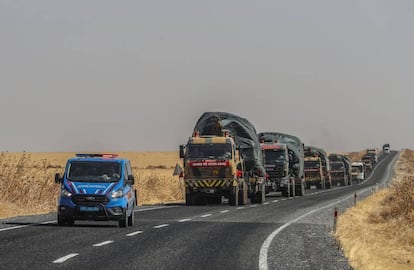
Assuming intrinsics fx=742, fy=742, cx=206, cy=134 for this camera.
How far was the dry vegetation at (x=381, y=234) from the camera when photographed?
13.3 meters

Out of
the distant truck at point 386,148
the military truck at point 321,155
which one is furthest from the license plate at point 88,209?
the distant truck at point 386,148

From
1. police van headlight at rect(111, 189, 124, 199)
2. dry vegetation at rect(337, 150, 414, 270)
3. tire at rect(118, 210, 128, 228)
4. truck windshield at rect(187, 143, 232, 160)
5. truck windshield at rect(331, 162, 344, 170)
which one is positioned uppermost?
truck windshield at rect(187, 143, 232, 160)

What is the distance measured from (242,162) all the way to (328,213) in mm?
6310

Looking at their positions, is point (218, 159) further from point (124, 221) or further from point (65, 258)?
point (65, 258)

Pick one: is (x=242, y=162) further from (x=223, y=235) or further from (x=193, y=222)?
(x=223, y=235)

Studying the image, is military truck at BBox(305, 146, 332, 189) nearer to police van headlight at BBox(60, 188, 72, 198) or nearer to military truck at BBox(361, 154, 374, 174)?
police van headlight at BBox(60, 188, 72, 198)

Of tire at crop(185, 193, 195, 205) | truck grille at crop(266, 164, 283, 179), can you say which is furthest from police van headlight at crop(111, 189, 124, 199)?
truck grille at crop(266, 164, 283, 179)

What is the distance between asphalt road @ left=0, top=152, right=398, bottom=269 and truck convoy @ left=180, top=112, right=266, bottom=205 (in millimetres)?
8264

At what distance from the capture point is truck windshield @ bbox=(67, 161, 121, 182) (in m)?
18.8

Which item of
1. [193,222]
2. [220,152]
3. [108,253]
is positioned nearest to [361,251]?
[108,253]

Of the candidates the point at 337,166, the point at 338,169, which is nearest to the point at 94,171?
the point at 337,166

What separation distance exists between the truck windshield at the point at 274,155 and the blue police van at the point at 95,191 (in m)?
23.2

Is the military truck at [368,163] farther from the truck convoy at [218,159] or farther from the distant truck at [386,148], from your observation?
the truck convoy at [218,159]

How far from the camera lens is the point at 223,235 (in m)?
17.0
